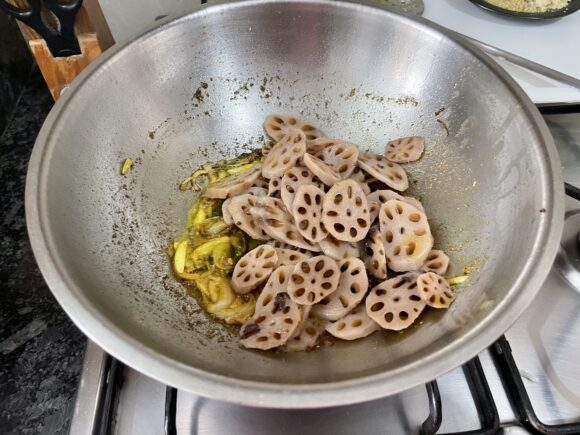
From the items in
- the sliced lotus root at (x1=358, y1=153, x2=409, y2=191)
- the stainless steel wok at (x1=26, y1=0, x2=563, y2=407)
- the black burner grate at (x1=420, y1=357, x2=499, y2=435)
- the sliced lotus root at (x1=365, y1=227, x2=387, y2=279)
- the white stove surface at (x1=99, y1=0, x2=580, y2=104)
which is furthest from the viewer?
the white stove surface at (x1=99, y1=0, x2=580, y2=104)

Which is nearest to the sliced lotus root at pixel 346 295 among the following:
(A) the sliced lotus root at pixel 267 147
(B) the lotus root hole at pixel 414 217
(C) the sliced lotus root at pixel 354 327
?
(C) the sliced lotus root at pixel 354 327

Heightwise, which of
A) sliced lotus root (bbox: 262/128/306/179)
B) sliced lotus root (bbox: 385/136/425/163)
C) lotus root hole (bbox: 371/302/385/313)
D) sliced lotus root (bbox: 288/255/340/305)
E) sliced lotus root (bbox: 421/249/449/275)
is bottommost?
sliced lotus root (bbox: 421/249/449/275)

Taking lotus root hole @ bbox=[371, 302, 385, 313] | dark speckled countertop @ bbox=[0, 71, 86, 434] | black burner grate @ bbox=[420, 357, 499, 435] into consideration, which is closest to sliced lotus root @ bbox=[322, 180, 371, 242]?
lotus root hole @ bbox=[371, 302, 385, 313]

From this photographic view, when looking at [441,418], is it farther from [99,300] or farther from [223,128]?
[223,128]

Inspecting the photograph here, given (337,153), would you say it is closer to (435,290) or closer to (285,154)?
(285,154)

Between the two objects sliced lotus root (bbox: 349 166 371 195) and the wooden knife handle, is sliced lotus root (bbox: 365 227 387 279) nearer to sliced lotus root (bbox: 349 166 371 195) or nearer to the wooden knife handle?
sliced lotus root (bbox: 349 166 371 195)

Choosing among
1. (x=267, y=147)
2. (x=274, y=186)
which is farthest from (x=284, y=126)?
(x=274, y=186)

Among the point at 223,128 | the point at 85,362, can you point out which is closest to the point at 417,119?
the point at 223,128
